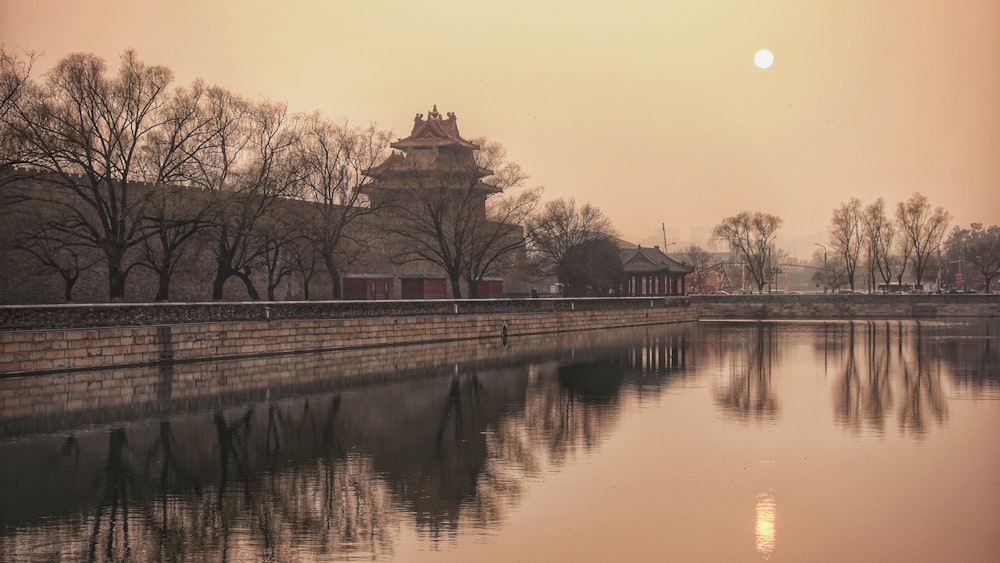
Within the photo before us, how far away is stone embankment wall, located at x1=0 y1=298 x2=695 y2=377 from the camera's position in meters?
28.2

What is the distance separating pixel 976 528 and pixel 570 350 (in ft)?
101

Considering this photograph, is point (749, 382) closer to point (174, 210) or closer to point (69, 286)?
point (174, 210)

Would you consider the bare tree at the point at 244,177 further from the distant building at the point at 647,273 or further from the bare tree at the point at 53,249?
the distant building at the point at 647,273

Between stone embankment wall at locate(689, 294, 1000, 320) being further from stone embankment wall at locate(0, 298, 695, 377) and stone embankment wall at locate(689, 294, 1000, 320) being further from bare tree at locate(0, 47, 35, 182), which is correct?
bare tree at locate(0, 47, 35, 182)

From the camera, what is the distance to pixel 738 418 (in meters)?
23.2

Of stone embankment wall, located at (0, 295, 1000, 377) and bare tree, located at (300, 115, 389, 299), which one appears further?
bare tree, located at (300, 115, 389, 299)

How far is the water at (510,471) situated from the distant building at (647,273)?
56.2m

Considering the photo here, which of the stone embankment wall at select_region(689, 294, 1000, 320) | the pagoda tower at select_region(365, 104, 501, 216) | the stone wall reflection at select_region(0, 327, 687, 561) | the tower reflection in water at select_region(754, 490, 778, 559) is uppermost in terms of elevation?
the pagoda tower at select_region(365, 104, 501, 216)

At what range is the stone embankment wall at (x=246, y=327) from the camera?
28.3 meters

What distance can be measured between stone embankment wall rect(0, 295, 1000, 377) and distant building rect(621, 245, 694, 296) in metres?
22.6

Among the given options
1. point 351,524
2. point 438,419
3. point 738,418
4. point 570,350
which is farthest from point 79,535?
point 570,350

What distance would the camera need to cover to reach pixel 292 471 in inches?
656

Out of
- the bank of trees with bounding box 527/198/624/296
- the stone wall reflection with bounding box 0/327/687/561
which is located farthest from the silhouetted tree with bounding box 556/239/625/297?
the stone wall reflection with bounding box 0/327/687/561

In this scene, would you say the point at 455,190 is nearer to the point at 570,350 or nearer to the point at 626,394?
the point at 570,350
